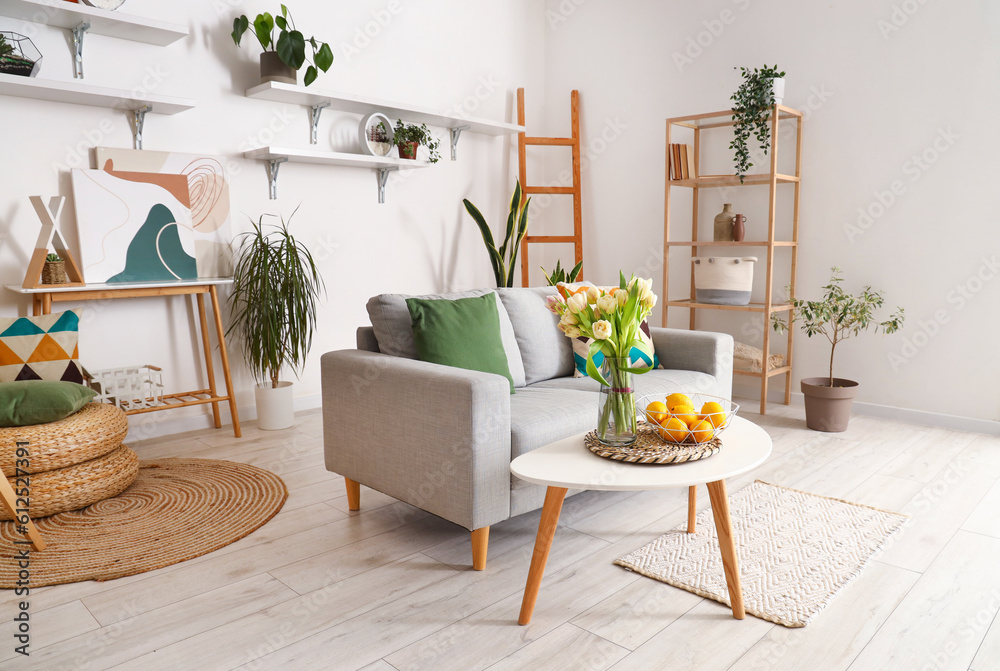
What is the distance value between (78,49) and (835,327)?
3899 mm

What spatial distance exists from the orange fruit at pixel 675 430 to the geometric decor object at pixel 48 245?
262 cm

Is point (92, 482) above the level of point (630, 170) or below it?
below

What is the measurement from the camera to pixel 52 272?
116 inches

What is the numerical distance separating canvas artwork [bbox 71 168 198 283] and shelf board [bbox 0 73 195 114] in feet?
1.03

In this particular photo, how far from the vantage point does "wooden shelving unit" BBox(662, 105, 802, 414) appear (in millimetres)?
3713

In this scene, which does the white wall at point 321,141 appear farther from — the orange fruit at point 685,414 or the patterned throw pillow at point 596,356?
the orange fruit at point 685,414

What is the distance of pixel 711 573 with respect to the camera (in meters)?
1.95

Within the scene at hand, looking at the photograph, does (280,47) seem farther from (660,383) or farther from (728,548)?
(728,548)

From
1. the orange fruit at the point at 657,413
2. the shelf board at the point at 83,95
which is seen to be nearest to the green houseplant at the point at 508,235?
the shelf board at the point at 83,95

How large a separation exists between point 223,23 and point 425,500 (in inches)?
114

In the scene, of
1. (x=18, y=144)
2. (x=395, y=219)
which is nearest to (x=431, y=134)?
(x=395, y=219)

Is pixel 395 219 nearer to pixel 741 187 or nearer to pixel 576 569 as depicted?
pixel 741 187

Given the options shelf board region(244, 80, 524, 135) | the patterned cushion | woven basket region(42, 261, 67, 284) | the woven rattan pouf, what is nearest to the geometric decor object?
woven basket region(42, 261, 67, 284)

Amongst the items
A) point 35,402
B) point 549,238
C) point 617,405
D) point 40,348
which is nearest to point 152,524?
point 35,402
